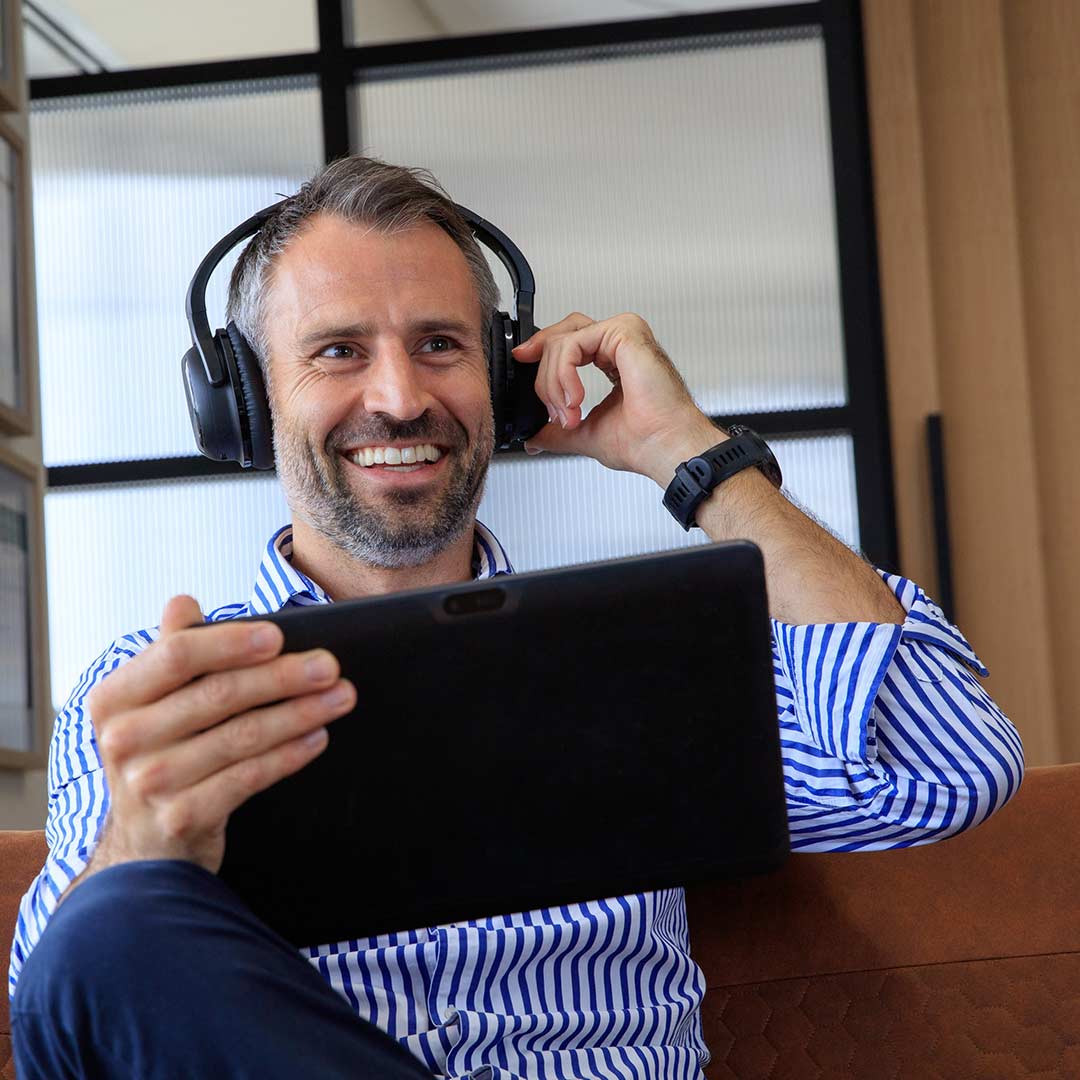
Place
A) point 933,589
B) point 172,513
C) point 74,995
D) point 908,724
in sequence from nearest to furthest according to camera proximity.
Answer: point 74,995 → point 908,724 → point 933,589 → point 172,513

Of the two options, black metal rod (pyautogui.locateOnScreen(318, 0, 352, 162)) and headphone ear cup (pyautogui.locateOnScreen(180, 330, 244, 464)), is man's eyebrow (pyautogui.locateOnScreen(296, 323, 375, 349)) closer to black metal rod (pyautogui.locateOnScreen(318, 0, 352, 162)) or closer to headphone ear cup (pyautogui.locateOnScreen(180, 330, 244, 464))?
headphone ear cup (pyautogui.locateOnScreen(180, 330, 244, 464))

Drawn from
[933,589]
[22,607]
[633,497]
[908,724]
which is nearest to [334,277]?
[908,724]

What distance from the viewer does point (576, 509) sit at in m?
2.88

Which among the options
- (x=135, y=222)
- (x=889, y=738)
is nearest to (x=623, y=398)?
(x=889, y=738)

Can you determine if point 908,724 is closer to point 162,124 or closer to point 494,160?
point 494,160

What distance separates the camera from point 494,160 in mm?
2961

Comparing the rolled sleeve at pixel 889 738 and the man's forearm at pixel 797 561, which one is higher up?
the man's forearm at pixel 797 561

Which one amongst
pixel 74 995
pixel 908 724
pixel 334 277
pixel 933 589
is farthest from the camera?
pixel 933 589

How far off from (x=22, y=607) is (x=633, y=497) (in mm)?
1211

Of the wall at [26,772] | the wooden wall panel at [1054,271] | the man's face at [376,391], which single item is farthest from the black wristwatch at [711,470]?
the wooden wall panel at [1054,271]

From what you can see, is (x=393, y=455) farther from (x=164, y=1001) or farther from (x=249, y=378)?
(x=164, y=1001)

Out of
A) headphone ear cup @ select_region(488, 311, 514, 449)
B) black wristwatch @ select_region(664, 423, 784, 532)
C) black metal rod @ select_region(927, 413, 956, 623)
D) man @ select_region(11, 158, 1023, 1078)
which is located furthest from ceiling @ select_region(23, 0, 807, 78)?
black wristwatch @ select_region(664, 423, 784, 532)

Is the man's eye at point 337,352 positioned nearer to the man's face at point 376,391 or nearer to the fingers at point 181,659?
the man's face at point 376,391

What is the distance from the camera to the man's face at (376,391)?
51.8 inches
